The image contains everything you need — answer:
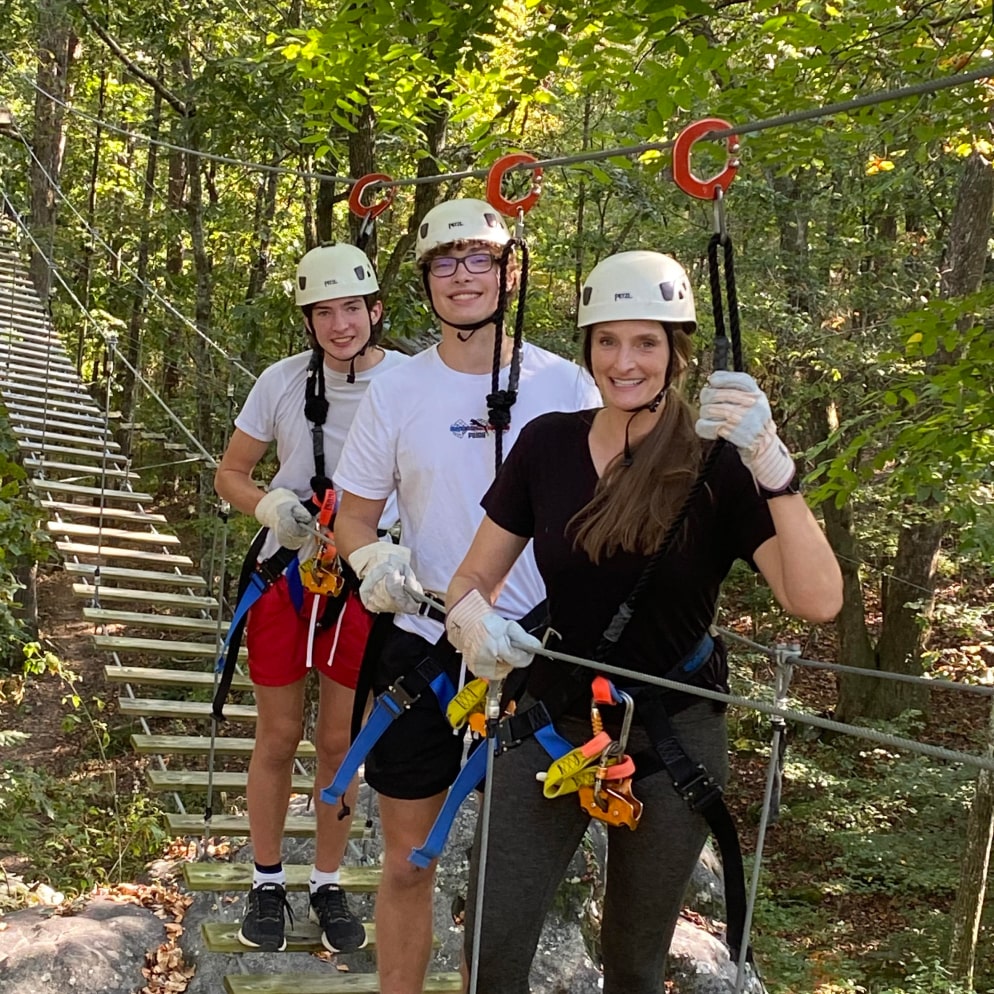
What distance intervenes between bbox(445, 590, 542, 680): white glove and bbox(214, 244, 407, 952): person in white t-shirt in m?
0.64

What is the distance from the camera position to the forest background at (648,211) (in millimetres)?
3150

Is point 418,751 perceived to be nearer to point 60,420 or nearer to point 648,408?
point 648,408

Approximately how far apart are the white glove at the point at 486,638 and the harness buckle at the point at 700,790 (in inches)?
10.8

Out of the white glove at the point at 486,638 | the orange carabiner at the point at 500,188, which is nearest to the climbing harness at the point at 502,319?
the orange carabiner at the point at 500,188

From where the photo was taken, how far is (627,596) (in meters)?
1.51

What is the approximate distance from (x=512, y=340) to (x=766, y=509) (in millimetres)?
765

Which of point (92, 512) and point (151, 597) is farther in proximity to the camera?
point (92, 512)

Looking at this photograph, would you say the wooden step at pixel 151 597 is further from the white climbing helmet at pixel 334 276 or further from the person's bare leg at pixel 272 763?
the white climbing helmet at pixel 334 276

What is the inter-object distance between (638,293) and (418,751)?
0.88 m

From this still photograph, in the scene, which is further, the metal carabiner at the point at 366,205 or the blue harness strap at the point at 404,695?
the metal carabiner at the point at 366,205

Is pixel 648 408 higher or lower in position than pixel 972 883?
higher

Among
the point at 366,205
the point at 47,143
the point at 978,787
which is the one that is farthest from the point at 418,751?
the point at 47,143

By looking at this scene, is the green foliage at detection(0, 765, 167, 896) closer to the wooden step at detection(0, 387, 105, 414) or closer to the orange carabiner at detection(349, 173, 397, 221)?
the wooden step at detection(0, 387, 105, 414)

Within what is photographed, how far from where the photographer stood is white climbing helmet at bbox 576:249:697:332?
1.52m
